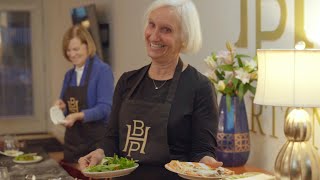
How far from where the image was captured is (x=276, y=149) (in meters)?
2.62

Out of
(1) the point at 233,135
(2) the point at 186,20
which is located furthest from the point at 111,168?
(1) the point at 233,135

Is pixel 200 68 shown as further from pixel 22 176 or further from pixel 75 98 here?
pixel 22 176

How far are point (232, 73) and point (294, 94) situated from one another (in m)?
0.72

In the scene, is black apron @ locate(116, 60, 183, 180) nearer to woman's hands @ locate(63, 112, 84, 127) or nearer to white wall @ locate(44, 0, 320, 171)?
white wall @ locate(44, 0, 320, 171)

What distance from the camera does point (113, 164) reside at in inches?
69.6

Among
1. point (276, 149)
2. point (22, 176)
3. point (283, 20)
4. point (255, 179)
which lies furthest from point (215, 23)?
point (22, 176)

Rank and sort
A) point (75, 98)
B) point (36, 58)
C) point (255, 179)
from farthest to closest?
1. point (36, 58)
2. point (75, 98)
3. point (255, 179)

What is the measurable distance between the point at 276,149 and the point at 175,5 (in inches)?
45.8

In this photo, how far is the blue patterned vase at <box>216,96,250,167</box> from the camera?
2.57 meters

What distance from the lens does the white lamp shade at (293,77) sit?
6.06 ft

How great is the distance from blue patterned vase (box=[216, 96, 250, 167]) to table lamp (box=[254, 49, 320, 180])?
21.9 inches

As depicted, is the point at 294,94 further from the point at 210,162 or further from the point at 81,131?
the point at 81,131

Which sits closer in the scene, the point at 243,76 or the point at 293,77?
the point at 293,77

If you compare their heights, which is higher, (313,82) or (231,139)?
(313,82)
